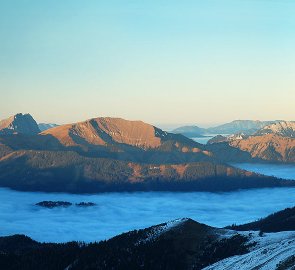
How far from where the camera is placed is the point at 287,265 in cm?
18738

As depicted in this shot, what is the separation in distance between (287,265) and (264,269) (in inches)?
534

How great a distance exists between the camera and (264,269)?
19925 centimetres
